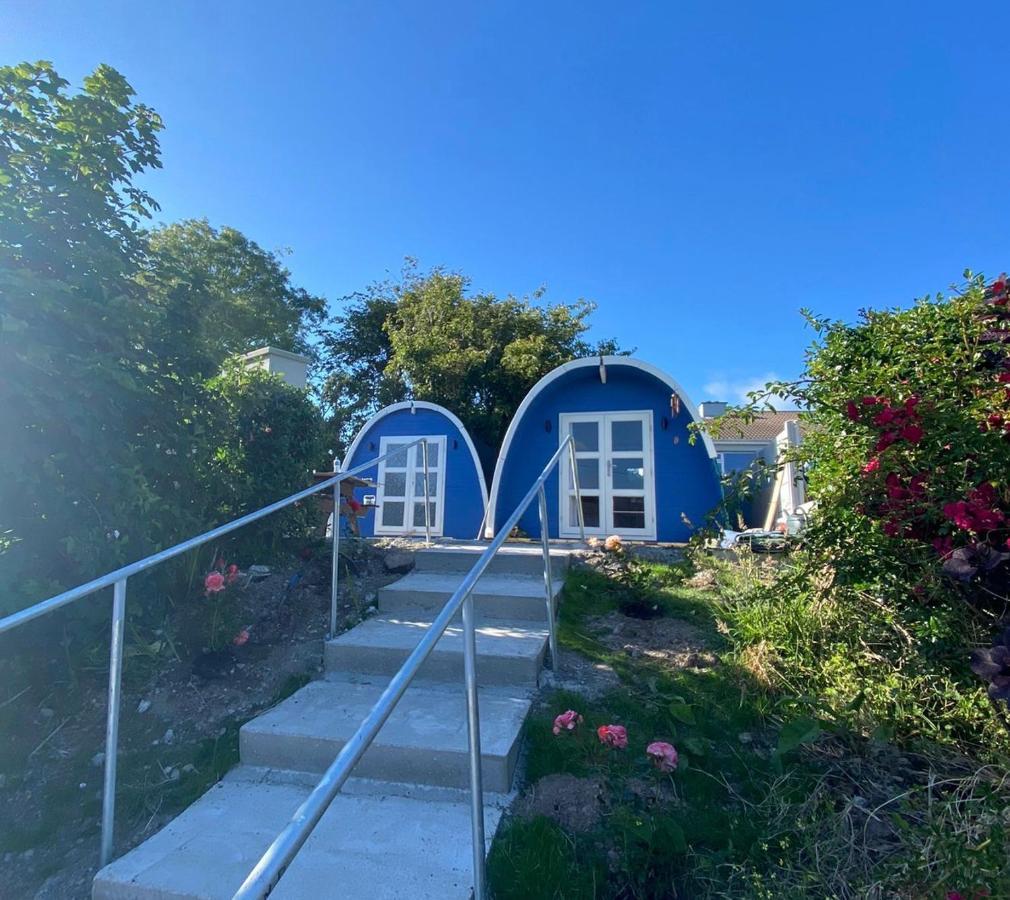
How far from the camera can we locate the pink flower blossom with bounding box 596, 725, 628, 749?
2123mm

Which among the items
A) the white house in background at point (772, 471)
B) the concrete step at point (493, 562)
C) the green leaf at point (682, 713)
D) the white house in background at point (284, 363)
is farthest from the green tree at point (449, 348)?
the green leaf at point (682, 713)

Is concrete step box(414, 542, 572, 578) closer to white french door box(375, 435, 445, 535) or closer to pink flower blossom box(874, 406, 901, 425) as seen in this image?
pink flower blossom box(874, 406, 901, 425)

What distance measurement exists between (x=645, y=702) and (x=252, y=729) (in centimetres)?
187

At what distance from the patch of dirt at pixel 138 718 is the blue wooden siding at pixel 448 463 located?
155 inches

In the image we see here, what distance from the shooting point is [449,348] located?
13.9 metres

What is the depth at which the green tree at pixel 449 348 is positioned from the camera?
13477mm

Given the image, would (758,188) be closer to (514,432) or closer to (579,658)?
(514,432)

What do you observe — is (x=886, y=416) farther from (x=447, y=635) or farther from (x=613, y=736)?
(x=447, y=635)

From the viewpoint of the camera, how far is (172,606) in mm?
3391

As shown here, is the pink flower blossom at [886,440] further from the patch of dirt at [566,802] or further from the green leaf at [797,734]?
the patch of dirt at [566,802]

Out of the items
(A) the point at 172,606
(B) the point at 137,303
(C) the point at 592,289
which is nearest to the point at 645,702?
(A) the point at 172,606

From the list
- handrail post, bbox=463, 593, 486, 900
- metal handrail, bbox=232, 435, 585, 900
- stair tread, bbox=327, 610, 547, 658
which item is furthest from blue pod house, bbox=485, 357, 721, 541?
handrail post, bbox=463, 593, 486, 900

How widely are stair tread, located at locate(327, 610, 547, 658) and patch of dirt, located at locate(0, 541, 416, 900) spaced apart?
23cm

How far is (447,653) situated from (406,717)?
47 centimetres
